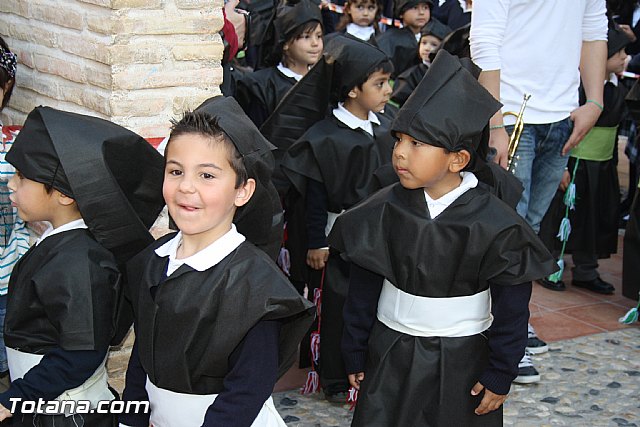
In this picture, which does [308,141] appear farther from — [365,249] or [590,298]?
[590,298]

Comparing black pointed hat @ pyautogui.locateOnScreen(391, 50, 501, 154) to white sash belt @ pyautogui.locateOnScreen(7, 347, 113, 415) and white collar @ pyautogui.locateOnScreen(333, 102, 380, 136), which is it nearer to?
white sash belt @ pyautogui.locateOnScreen(7, 347, 113, 415)

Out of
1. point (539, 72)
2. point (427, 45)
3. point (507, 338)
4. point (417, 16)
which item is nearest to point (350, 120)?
point (539, 72)

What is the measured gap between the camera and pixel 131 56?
3.44 m

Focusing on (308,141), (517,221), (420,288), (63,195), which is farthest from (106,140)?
(308,141)

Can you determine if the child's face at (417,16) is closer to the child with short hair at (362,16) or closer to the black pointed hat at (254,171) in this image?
the child with short hair at (362,16)

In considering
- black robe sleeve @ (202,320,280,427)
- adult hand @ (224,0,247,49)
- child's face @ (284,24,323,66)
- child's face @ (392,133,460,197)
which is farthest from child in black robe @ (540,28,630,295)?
black robe sleeve @ (202,320,280,427)

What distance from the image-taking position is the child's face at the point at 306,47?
5.76 metres

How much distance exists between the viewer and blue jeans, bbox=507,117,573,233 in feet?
14.3

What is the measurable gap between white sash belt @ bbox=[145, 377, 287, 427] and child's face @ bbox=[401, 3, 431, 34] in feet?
22.5

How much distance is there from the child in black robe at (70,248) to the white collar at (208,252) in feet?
0.79

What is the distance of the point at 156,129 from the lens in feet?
11.7

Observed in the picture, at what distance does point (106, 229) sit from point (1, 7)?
1907 millimetres

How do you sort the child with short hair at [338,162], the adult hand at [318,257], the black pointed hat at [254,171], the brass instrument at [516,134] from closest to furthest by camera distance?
the black pointed hat at [254,171] → the brass instrument at [516,134] → the child with short hair at [338,162] → the adult hand at [318,257]

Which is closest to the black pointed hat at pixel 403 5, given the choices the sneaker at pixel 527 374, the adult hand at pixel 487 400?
the sneaker at pixel 527 374
